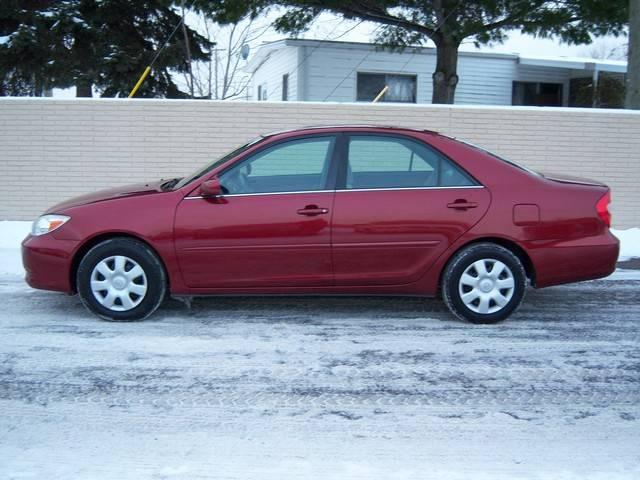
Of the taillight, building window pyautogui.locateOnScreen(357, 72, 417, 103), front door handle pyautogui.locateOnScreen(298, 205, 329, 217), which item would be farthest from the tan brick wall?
building window pyautogui.locateOnScreen(357, 72, 417, 103)

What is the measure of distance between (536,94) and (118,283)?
15.9m

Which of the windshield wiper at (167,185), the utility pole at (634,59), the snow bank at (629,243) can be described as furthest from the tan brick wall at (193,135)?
the windshield wiper at (167,185)

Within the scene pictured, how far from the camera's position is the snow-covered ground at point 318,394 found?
3.47m

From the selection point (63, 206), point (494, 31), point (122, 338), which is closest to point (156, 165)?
point (63, 206)

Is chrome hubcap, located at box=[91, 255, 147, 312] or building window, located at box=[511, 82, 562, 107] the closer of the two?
chrome hubcap, located at box=[91, 255, 147, 312]

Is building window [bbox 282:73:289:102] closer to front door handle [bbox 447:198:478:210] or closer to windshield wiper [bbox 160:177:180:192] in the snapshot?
windshield wiper [bbox 160:177:180:192]

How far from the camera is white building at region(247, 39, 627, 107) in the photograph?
1672 centimetres

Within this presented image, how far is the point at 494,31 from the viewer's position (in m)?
13.4

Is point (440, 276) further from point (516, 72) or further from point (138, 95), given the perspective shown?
point (516, 72)

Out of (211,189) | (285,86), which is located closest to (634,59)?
(211,189)

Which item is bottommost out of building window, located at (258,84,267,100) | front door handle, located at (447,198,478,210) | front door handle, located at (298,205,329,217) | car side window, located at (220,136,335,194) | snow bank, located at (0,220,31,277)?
snow bank, located at (0,220,31,277)

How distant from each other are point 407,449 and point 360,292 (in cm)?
212

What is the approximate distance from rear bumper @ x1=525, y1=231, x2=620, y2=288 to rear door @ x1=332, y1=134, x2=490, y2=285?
0.60 meters

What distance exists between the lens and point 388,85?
17344 millimetres
